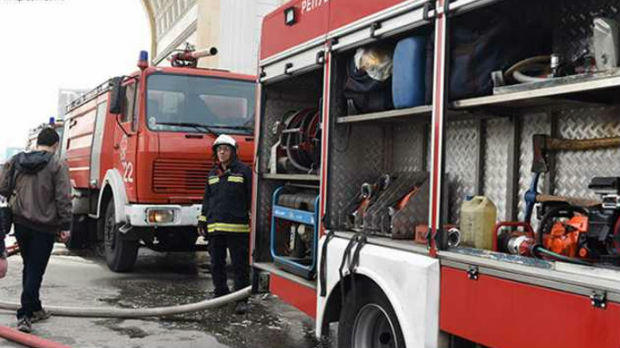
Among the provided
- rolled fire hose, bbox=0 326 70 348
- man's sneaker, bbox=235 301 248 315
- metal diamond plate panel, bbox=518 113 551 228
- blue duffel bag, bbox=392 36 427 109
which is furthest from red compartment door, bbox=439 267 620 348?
man's sneaker, bbox=235 301 248 315

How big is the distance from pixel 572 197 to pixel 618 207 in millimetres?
873

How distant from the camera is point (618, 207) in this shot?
270cm

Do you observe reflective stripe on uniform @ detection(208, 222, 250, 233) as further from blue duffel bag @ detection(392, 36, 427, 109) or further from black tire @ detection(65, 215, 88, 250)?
black tire @ detection(65, 215, 88, 250)

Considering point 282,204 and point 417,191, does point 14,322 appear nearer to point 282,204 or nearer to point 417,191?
point 282,204

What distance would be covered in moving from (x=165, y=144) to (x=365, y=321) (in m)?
4.44

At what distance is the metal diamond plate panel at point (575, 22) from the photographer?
3.60 metres

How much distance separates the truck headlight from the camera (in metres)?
7.74

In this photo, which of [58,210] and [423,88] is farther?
[58,210]

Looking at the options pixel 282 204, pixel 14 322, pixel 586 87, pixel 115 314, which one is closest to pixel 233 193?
pixel 282 204

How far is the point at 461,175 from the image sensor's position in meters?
4.35

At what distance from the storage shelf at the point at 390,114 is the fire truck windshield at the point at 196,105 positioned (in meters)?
3.84

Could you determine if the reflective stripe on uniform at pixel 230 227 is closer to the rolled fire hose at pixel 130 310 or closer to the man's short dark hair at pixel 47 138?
the rolled fire hose at pixel 130 310

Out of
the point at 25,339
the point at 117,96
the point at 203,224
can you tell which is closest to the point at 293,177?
the point at 203,224

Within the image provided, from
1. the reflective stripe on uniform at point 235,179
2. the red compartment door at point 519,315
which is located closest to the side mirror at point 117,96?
the reflective stripe on uniform at point 235,179
